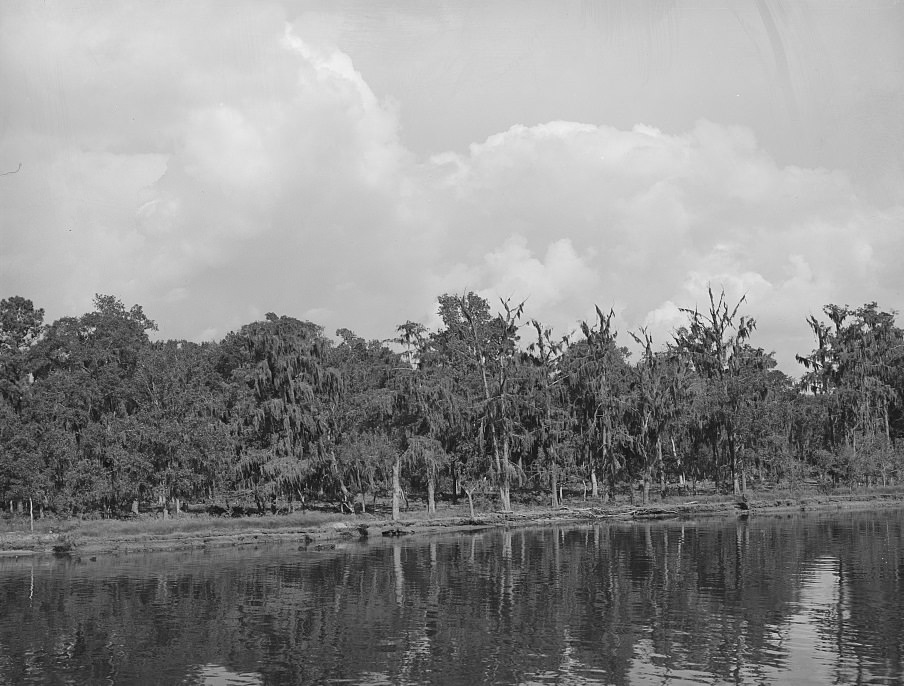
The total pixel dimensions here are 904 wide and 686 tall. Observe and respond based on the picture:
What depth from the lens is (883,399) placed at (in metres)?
89.1

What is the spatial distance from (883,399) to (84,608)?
262ft

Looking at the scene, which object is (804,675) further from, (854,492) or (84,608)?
(854,492)

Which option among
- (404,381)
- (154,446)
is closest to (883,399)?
(404,381)

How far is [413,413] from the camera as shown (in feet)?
209

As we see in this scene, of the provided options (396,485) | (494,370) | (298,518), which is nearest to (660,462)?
(494,370)

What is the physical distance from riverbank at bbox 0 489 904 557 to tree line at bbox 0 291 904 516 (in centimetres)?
289

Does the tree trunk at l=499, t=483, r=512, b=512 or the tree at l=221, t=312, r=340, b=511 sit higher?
the tree at l=221, t=312, r=340, b=511

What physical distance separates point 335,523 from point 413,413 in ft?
36.3

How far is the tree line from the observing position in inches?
2287

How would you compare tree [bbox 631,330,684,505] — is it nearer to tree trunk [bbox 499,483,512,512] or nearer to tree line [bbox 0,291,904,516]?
tree line [bbox 0,291,904,516]

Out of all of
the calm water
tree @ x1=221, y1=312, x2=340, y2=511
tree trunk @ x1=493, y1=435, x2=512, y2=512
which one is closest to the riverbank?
tree trunk @ x1=493, y1=435, x2=512, y2=512

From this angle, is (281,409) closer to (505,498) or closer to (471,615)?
(505,498)

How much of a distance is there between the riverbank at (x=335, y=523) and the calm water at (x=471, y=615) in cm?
270

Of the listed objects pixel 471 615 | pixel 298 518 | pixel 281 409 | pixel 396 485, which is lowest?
pixel 471 615
